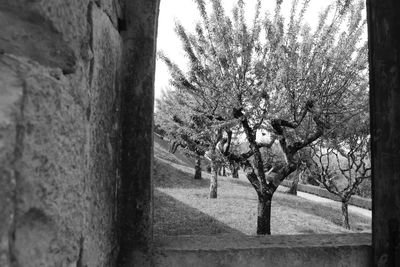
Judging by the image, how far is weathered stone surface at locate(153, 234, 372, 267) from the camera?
61.7 inches

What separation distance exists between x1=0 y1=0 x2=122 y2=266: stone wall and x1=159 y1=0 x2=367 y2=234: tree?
6.16 meters

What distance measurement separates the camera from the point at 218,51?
27.2ft

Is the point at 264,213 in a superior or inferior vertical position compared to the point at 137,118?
inferior

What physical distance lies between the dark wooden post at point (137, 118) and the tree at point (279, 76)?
568 centimetres

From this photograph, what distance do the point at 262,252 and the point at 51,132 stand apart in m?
1.10

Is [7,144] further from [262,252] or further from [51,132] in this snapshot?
[262,252]

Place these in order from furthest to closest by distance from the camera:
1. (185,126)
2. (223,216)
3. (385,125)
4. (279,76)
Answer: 1. (185,126)
2. (223,216)
3. (279,76)
4. (385,125)

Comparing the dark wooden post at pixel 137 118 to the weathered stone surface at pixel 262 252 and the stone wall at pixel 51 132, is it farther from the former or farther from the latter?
the stone wall at pixel 51 132

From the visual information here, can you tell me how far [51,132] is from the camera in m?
0.88

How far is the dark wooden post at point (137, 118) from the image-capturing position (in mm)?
1594

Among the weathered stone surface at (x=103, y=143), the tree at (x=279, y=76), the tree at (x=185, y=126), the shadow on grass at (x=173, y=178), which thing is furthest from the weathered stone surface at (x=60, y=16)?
the shadow on grass at (x=173, y=178)

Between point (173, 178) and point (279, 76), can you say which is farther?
point (173, 178)

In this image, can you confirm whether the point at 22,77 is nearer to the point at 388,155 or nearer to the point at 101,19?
the point at 101,19

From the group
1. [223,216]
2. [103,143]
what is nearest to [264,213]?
[223,216]
